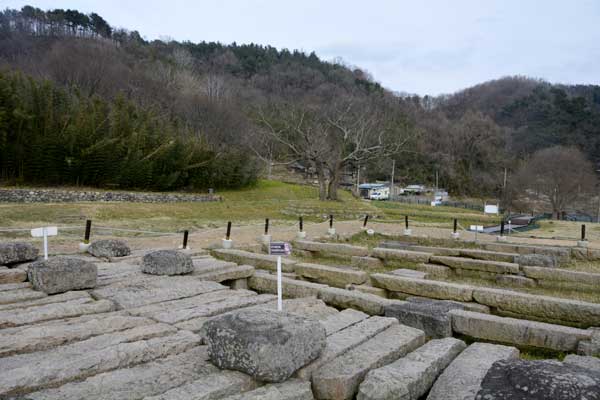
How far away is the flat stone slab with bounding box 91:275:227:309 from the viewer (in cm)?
575

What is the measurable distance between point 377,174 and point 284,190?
34.1 metres

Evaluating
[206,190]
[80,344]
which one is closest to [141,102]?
[206,190]

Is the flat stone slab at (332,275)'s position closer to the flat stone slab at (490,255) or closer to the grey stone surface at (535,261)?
the flat stone slab at (490,255)

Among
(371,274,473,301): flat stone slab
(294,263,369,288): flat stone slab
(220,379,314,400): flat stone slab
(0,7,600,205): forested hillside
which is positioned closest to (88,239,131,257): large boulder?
(294,263,369,288): flat stone slab

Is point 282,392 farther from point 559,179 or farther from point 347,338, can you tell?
point 559,179

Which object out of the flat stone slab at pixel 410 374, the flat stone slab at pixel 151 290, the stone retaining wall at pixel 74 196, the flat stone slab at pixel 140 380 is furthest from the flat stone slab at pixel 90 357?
the stone retaining wall at pixel 74 196

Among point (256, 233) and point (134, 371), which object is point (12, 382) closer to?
point (134, 371)

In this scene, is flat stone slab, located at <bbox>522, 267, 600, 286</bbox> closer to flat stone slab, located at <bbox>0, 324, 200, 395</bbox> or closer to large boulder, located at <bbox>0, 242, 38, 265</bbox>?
flat stone slab, located at <bbox>0, 324, 200, 395</bbox>

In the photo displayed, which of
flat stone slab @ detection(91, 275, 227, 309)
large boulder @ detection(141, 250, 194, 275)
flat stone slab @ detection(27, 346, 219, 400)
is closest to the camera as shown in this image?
flat stone slab @ detection(27, 346, 219, 400)

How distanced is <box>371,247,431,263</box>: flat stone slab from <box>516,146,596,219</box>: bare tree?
35.3 m

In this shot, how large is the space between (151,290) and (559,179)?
43.6 m

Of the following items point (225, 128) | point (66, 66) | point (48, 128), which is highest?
point (66, 66)

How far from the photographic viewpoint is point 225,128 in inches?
1837

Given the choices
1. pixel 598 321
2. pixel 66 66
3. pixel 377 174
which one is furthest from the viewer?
pixel 377 174
